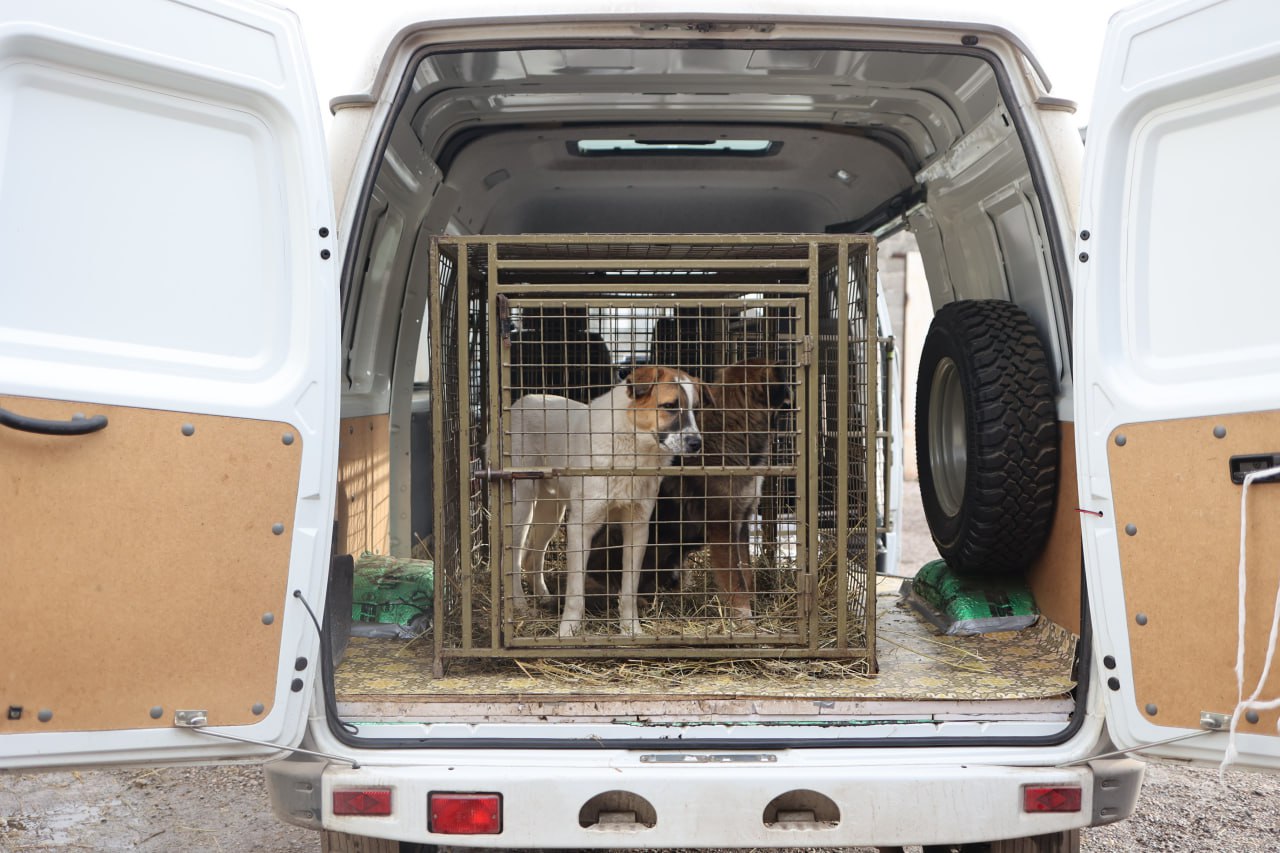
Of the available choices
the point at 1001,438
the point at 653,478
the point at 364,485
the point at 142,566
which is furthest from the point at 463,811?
the point at 1001,438

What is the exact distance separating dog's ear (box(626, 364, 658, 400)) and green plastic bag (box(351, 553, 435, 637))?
3.42ft

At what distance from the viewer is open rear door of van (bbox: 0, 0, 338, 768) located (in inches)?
87.0

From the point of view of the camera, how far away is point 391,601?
3859 mm

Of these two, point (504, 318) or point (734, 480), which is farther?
point (734, 480)

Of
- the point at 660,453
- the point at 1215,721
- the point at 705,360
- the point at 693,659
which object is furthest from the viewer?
the point at 705,360

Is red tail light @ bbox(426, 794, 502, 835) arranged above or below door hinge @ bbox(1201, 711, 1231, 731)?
below

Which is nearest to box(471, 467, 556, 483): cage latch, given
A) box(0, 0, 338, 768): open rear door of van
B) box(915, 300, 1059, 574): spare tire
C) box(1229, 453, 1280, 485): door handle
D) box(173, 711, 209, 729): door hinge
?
box(0, 0, 338, 768): open rear door of van

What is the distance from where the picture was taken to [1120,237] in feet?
8.21

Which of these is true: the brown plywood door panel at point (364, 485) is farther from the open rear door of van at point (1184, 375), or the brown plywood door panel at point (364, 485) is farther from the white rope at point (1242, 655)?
the white rope at point (1242, 655)

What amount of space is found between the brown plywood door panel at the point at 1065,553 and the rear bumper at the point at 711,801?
97 cm

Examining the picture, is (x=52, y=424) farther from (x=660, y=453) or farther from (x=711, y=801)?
(x=660, y=453)

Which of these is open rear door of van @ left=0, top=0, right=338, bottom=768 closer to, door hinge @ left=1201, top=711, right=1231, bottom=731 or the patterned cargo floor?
the patterned cargo floor

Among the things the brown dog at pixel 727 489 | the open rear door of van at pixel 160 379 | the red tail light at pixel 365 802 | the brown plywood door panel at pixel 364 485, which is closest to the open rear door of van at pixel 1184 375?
the brown dog at pixel 727 489

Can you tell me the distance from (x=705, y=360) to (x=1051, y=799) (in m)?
3.07
